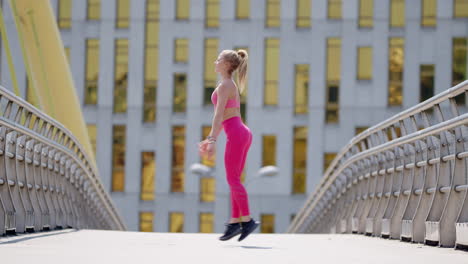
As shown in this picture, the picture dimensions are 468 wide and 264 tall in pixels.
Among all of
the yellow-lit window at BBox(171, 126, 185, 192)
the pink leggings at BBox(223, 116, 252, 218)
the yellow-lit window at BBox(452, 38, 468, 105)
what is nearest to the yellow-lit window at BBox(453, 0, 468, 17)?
the yellow-lit window at BBox(452, 38, 468, 105)

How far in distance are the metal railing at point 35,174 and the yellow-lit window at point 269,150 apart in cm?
2704

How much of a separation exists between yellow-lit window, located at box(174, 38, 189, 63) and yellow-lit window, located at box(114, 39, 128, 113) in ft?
8.22

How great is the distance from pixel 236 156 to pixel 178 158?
123 ft

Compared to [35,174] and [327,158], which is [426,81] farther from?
[35,174]

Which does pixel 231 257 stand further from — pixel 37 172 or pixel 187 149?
pixel 187 149

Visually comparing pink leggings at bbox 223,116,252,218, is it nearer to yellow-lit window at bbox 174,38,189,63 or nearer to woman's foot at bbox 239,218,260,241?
woman's foot at bbox 239,218,260,241

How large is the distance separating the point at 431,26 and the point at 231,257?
1579 inches

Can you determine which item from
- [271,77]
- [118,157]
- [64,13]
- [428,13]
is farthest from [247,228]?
[64,13]

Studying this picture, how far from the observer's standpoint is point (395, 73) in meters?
46.3

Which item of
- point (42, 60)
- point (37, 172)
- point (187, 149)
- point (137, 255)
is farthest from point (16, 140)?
point (187, 149)

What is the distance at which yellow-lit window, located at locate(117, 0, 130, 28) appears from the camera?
47.9 m

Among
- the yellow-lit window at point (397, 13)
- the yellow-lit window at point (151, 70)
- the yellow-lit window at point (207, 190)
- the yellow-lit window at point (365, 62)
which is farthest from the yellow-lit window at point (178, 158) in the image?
the yellow-lit window at point (397, 13)

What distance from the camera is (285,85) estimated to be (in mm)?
46281

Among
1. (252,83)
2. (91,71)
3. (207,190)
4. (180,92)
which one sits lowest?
(207,190)
